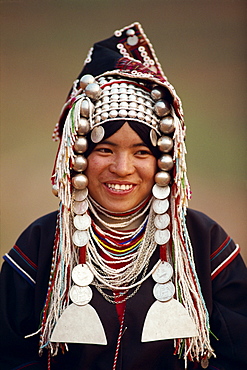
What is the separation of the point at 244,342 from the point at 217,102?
1.85m

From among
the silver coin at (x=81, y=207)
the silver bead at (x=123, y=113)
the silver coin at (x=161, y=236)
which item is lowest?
the silver coin at (x=161, y=236)

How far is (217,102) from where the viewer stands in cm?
368

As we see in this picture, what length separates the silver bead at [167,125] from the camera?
6.80 ft

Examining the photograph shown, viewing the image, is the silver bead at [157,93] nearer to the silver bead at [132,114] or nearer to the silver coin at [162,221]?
the silver bead at [132,114]

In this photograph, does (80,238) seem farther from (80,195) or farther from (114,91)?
(114,91)

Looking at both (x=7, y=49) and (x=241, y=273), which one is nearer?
(x=241, y=273)

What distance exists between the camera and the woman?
2062mm

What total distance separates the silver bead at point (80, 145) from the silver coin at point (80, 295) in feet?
1.50

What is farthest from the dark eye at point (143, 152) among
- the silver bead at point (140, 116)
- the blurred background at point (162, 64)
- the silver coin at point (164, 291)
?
the blurred background at point (162, 64)

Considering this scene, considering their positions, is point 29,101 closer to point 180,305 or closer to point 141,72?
point 141,72

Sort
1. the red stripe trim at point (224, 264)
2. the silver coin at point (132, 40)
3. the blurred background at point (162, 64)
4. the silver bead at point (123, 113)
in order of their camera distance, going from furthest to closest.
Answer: the blurred background at point (162, 64)
the silver coin at point (132, 40)
the red stripe trim at point (224, 264)
the silver bead at point (123, 113)

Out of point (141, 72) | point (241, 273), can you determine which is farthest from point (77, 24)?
point (241, 273)

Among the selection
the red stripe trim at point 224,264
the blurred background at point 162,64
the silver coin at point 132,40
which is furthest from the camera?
the blurred background at point 162,64

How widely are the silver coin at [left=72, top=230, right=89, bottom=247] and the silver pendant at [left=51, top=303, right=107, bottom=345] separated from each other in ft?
0.68
